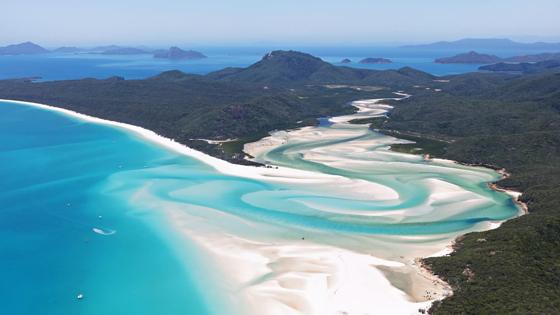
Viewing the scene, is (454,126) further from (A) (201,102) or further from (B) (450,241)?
(A) (201,102)

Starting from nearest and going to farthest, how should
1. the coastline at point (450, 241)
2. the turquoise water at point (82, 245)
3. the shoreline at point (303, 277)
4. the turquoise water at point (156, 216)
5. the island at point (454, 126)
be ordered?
1. the shoreline at point (303, 277)
2. the island at point (454, 126)
3. the turquoise water at point (82, 245)
4. the coastline at point (450, 241)
5. the turquoise water at point (156, 216)

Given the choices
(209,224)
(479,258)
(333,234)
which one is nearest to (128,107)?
(209,224)

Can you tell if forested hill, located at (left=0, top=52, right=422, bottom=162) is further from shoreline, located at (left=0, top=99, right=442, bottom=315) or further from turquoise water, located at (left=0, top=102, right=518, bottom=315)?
shoreline, located at (left=0, top=99, right=442, bottom=315)

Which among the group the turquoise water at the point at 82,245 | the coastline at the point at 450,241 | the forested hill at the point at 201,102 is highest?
the forested hill at the point at 201,102

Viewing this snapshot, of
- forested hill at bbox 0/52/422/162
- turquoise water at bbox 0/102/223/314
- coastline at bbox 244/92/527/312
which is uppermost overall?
forested hill at bbox 0/52/422/162

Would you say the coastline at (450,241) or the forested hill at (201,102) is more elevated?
the forested hill at (201,102)

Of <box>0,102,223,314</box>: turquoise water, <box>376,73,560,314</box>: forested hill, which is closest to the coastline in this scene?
<box>376,73,560,314</box>: forested hill

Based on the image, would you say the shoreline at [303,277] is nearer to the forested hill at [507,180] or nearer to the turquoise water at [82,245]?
the turquoise water at [82,245]

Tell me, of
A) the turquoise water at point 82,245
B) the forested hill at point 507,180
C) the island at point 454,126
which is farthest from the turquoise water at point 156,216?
the island at point 454,126

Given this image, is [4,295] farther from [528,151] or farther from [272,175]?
[528,151]
